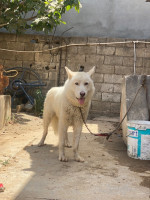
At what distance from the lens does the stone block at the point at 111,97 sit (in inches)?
336

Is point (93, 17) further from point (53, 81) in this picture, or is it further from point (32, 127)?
point (32, 127)

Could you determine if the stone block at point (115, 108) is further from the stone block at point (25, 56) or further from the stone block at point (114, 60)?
the stone block at point (25, 56)

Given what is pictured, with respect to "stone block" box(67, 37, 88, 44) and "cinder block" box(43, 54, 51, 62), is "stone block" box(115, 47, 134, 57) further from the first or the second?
"cinder block" box(43, 54, 51, 62)

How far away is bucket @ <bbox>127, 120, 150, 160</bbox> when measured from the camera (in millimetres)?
3963

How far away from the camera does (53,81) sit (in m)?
8.84

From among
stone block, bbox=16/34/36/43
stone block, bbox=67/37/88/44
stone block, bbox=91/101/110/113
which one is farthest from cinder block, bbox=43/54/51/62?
stone block, bbox=91/101/110/113

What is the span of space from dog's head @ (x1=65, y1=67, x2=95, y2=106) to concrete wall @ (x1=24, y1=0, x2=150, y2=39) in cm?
516

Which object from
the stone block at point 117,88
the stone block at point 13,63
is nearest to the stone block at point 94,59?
the stone block at point 117,88

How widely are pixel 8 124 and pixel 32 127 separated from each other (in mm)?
611

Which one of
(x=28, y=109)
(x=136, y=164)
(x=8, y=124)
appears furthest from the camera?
(x=28, y=109)

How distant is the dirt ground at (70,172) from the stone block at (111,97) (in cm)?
324

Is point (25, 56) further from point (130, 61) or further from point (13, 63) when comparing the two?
point (130, 61)

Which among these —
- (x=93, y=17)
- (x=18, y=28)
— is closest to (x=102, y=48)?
(x=93, y=17)

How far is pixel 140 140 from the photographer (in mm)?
3986
